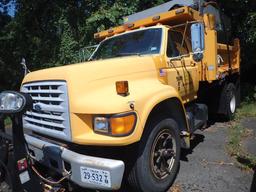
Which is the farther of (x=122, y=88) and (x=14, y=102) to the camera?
(x=122, y=88)

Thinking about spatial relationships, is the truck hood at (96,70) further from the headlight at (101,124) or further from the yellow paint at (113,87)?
the headlight at (101,124)

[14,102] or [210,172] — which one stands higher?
[14,102]

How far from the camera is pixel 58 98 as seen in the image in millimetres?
3967

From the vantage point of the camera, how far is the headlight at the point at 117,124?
366 cm

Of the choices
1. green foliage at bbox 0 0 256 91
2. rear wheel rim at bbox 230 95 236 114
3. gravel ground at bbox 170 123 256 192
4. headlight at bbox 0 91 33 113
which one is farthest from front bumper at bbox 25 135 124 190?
green foliage at bbox 0 0 256 91

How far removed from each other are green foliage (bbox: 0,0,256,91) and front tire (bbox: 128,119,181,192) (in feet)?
22.4

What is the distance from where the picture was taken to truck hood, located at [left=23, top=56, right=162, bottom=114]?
149 inches

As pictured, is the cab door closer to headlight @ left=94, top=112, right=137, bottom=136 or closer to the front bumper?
headlight @ left=94, top=112, right=137, bottom=136

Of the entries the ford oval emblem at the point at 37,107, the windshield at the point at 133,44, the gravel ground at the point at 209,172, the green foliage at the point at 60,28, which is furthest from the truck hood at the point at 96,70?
the green foliage at the point at 60,28

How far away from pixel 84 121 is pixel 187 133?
189 centimetres

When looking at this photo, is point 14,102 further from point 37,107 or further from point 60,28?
point 60,28

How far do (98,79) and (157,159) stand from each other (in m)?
1.30

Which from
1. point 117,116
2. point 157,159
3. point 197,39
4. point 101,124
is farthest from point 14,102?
point 197,39

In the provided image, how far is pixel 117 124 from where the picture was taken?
144 inches
